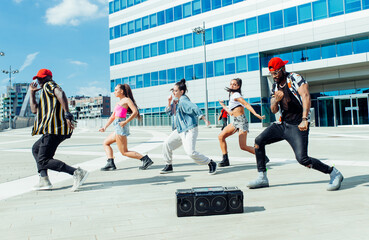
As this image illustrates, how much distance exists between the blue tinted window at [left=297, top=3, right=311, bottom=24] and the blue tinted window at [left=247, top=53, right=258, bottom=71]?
5046 millimetres

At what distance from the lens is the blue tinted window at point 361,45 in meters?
24.7

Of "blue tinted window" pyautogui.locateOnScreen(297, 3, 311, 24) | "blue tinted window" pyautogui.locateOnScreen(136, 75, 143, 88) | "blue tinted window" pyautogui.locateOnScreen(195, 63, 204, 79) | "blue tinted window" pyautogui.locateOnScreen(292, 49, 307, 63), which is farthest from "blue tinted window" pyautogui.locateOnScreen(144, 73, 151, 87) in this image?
"blue tinted window" pyautogui.locateOnScreen(297, 3, 311, 24)

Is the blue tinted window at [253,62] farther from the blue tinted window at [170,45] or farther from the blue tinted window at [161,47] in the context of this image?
the blue tinted window at [161,47]

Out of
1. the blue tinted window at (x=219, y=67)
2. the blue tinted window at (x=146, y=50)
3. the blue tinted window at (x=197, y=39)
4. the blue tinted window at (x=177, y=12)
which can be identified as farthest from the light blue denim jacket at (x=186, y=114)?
the blue tinted window at (x=146, y=50)

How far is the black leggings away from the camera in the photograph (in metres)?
3.98

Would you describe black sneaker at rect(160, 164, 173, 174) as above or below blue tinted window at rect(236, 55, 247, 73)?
below

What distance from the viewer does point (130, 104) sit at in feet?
20.3

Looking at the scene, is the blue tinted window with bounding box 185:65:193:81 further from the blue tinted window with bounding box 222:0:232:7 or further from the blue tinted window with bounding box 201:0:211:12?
the blue tinted window with bounding box 222:0:232:7

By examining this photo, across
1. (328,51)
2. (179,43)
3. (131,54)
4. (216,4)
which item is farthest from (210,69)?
(131,54)

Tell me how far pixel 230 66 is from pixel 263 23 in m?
5.26

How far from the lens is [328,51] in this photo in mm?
26422

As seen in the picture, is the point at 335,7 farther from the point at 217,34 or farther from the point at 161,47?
the point at 161,47

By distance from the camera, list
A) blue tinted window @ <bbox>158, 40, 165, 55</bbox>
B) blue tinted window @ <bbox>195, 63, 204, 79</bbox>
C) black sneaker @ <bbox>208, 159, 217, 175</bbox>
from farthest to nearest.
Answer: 1. blue tinted window @ <bbox>158, 40, 165, 55</bbox>
2. blue tinted window @ <bbox>195, 63, 204, 79</bbox>
3. black sneaker @ <bbox>208, 159, 217, 175</bbox>

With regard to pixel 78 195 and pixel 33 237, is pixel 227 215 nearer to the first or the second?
pixel 33 237
